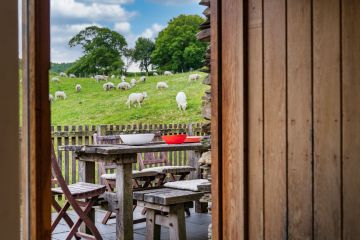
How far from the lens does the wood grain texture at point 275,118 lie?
2.21 m

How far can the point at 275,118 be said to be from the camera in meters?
2.24

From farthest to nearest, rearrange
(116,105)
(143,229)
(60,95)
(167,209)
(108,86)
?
1. (108,86)
2. (116,105)
3. (60,95)
4. (143,229)
5. (167,209)

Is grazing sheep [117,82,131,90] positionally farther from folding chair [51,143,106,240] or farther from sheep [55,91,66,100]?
folding chair [51,143,106,240]

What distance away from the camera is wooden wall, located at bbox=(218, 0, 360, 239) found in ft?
6.47

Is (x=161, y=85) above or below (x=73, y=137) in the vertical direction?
above

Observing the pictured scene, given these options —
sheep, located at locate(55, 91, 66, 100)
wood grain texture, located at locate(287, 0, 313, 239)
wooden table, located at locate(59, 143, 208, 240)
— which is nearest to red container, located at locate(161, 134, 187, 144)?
wooden table, located at locate(59, 143, 208, 240)

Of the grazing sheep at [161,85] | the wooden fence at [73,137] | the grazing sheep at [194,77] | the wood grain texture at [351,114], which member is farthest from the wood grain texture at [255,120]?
the grazing sheep at [194,77]

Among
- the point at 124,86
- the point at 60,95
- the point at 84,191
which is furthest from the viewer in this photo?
the point at 124,86

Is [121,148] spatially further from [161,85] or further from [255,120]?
[161,85]

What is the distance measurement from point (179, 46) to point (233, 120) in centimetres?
880

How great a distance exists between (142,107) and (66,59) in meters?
2.11

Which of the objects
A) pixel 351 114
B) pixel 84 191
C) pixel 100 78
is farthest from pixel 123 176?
pixel 100 78

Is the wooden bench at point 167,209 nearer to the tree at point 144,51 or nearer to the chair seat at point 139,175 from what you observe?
the chair seat at point 139,175

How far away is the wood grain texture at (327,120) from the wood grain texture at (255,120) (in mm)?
306
